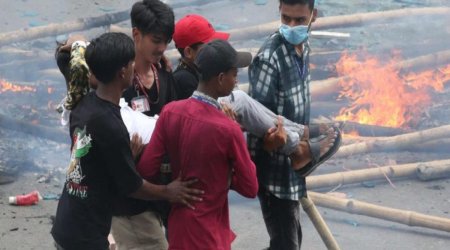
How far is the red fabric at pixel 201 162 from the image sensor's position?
380 cm

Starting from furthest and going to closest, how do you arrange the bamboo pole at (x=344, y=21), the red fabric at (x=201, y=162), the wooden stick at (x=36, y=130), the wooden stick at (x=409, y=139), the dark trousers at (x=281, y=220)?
the bamboo pole at (x=344, y=21), the wooden stick at (x=36, y=130), the wooden stick at (x=409, y=139), the dark trousers at (x=281, y=220), the red fabric at (x=201, y=162)

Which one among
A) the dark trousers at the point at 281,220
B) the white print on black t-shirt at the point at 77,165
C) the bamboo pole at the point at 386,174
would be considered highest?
the white print on black t-shirt at the point at 77,165

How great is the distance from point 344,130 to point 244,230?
2311mm

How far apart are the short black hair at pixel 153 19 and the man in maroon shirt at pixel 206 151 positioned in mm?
395

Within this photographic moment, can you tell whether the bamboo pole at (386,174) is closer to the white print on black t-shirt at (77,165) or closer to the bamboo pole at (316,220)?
the bamboo pole at (316,220)

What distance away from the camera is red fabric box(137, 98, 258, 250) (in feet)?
12.5

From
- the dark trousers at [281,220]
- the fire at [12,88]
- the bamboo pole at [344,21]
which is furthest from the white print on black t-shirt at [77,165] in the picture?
the bamboo pole at [344,21]

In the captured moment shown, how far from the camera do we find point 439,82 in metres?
9.54

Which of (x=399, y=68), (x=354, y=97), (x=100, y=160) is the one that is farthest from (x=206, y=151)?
(x=399, y=68)

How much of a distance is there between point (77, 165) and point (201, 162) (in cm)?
59

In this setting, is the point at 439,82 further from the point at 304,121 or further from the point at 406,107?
the point at 304,121

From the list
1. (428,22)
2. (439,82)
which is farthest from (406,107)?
(428,22)

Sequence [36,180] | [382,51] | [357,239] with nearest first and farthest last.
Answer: [357,239] < [36,180] < [382,51]

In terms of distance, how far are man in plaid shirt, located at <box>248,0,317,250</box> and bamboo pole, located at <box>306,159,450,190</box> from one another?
2212mm
